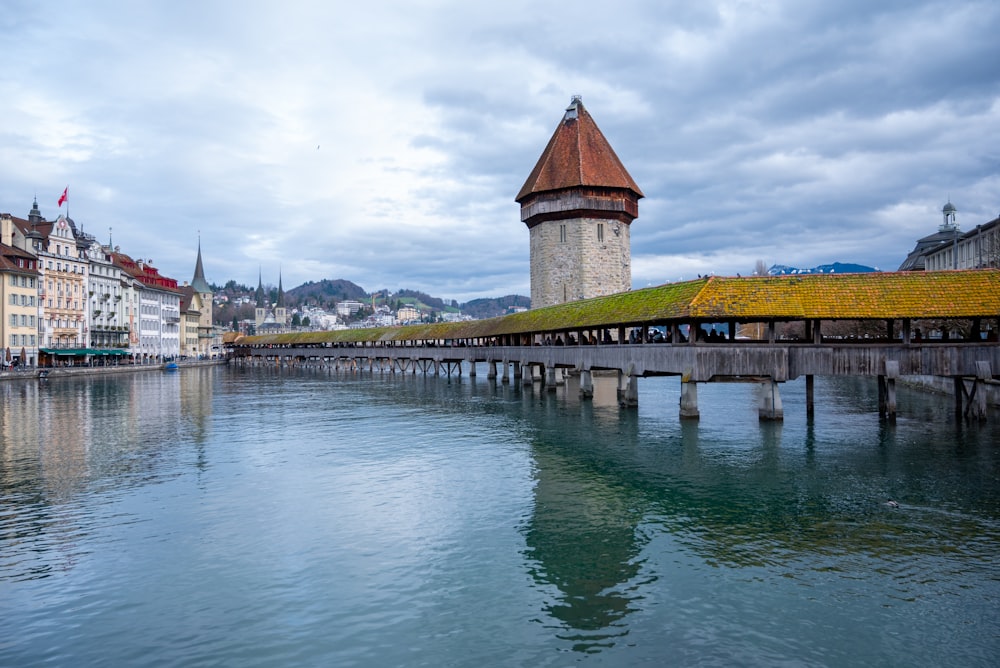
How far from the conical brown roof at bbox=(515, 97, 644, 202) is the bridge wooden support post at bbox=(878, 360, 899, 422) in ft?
89.1

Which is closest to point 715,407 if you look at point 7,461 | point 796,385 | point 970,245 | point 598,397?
point 598,397

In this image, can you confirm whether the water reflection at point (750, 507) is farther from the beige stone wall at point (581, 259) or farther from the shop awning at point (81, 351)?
the shop awning at point (81, 351)

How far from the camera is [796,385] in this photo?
42.9 metres

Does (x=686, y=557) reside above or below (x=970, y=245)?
below

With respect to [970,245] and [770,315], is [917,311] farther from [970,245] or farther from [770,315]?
[970,245]

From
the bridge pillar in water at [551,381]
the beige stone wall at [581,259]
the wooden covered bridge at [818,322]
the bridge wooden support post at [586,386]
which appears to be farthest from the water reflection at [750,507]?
the beige stone wall at [581,259]

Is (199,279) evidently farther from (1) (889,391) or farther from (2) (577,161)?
(1) (889,391)

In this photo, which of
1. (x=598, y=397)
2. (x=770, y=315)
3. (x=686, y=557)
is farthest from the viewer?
(x=598, y=397)

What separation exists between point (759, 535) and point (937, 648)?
3647mm

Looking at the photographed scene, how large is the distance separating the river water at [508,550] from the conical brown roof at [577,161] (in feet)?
99.3

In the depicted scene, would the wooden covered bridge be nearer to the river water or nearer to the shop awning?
the river water

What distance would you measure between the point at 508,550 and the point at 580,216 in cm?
3986

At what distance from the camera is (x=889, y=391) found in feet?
68.7

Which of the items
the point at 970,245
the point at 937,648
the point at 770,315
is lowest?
the point at 937,648
